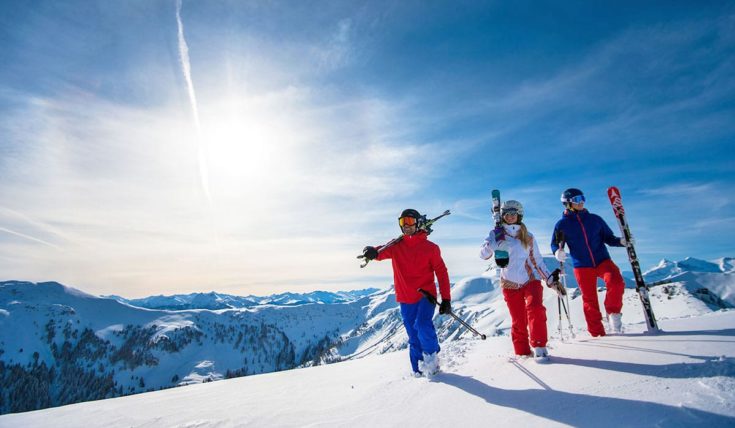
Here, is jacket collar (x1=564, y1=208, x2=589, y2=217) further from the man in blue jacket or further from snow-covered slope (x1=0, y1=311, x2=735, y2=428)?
snow-covered slope (x1=0, y1=311, x2=735, y2=428)

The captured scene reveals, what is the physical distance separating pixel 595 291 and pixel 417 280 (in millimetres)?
3366

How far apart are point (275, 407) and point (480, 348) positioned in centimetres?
463

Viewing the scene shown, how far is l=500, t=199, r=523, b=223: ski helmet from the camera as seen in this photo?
6.12 metres

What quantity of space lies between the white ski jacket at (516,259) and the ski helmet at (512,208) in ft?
1.13

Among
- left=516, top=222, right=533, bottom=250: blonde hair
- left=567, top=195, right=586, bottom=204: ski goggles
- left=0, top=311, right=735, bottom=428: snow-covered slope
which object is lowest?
left=0, top=311, right=735, bottom=428: snow-covered slope

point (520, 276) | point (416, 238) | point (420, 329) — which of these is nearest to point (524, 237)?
point (520, 276)

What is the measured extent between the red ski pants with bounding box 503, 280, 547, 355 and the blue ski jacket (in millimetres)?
1627

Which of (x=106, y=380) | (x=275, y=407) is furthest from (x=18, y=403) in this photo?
(x=275, y=407)

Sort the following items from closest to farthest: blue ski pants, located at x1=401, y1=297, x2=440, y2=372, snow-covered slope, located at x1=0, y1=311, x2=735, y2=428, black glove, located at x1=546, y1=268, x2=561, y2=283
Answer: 1. snow-covered slope, located at x1=0, y1=311, x2=735, y2=428
2. blue ski pants, located at x1=401, y1=297, x2=440, y2=372
3. black glove, located at x1=546, y1=268, x2=561, y2=283

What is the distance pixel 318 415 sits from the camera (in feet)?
13.2

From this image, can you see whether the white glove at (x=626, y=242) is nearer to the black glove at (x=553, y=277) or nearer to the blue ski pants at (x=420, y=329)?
the black glove at (x=553, y=277)

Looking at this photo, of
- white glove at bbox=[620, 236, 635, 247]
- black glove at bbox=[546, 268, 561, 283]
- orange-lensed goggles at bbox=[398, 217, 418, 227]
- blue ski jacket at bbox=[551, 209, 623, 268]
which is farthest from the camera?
blue ski jacket at bbox=[551, 209, 623, 268]

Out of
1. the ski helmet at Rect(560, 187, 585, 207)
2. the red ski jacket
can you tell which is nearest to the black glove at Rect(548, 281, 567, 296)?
the ski helmet at Rect(560, 187, 585, 207)

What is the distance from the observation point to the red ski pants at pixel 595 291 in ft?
20.3
